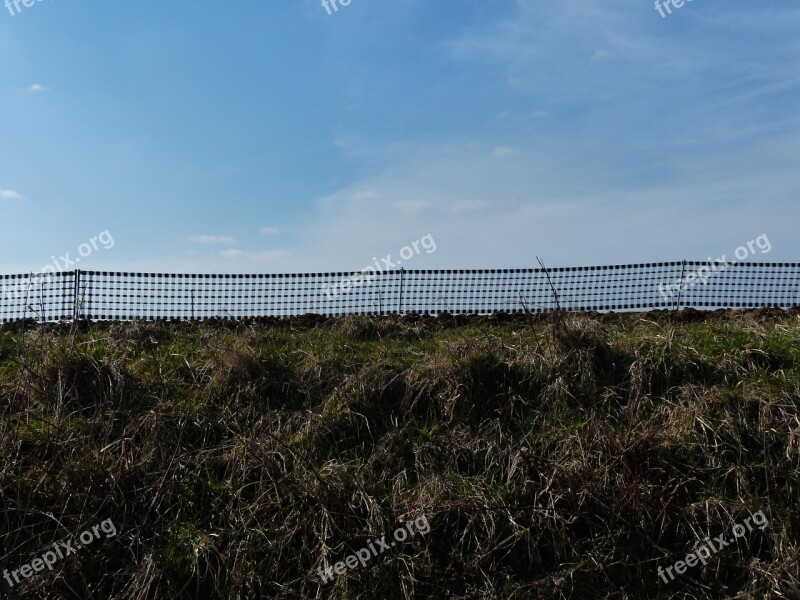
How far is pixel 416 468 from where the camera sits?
21.0ft

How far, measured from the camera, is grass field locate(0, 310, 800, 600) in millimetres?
5723

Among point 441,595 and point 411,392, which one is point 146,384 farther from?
point 441,595

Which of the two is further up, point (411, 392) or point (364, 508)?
point (411, 392)

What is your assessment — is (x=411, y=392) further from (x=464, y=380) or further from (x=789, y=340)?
(x=789, y=340)

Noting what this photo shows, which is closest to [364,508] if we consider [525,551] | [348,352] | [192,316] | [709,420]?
[525,551]

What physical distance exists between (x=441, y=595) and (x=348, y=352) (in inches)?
131

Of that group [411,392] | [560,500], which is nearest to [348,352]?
[411,392]

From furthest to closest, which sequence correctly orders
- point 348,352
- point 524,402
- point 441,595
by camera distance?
point 348,352
point 524,402
point 441,595

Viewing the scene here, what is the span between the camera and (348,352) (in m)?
8.36

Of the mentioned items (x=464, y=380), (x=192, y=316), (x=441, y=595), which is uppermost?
(x=192, y=316)

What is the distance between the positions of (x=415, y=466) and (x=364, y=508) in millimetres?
612

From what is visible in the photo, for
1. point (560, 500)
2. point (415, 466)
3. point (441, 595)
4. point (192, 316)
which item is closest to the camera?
point (441, 595)

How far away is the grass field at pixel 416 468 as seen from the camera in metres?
5.72

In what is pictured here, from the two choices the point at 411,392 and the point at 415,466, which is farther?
the point at 411,392
